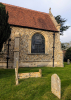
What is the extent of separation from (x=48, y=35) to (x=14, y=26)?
566cm

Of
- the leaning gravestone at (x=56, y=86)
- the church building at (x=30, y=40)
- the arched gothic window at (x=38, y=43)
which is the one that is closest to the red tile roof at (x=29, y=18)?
the church building at (x=30, y=40)

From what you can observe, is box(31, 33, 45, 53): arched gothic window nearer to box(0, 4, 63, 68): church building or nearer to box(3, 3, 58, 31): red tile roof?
box(0, 4, 63, 68): church building

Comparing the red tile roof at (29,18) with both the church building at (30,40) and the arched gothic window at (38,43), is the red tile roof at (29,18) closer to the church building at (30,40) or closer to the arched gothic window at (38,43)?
the church building at (30,40)

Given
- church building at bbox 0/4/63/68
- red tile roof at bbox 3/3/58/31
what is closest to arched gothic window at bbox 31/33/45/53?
church building at bbox 0/4/63/68

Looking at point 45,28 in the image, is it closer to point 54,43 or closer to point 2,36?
→ point 54,43

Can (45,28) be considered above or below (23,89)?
above

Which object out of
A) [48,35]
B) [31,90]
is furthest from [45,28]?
[31,90]

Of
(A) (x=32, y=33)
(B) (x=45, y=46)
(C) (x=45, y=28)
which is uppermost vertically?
(C) (x=45, y=28)

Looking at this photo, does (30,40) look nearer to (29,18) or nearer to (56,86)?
(29,18)

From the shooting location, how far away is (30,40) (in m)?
14.3

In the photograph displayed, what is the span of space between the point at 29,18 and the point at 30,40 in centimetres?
411

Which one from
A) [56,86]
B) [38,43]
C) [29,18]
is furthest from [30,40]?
[56,86]

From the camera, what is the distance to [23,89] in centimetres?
496

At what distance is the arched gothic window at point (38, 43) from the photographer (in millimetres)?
14766
